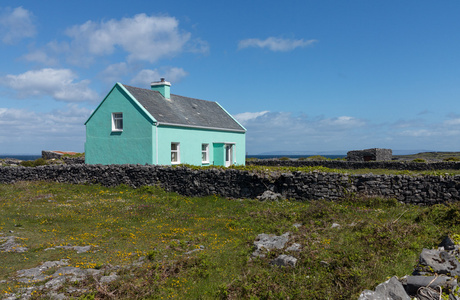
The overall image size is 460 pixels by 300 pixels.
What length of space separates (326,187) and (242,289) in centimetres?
1036

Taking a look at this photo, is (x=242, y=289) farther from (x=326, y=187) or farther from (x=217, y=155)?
(x=217, y=155)

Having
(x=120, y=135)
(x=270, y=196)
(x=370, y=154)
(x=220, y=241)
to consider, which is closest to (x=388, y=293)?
(x=220, y=241)

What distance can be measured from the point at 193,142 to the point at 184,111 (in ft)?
11.0

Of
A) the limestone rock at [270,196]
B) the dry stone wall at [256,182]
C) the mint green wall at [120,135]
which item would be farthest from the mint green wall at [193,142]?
the limestone rock at [270,196]

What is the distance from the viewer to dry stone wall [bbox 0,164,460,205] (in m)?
15.3

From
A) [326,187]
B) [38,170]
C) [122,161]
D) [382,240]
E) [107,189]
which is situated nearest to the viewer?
[382,240]

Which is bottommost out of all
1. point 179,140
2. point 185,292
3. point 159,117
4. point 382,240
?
point 185,292

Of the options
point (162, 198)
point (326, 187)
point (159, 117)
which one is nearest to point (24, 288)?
point (162, 198)

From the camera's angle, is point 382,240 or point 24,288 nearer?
point 24,288

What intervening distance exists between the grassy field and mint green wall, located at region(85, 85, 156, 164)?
7.85 m

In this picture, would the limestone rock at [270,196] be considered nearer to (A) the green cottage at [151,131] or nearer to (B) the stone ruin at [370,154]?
(A) the green cottage at [151,131]

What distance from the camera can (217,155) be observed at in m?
31.9

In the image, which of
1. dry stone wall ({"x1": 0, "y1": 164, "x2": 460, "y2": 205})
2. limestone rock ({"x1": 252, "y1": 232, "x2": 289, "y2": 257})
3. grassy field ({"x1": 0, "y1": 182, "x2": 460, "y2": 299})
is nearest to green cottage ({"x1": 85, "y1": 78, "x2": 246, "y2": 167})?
dry stone wall ({"x1": 0, "y1": 164, "x2": 460, "y2": 205})

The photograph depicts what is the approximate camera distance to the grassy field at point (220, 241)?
770cm
